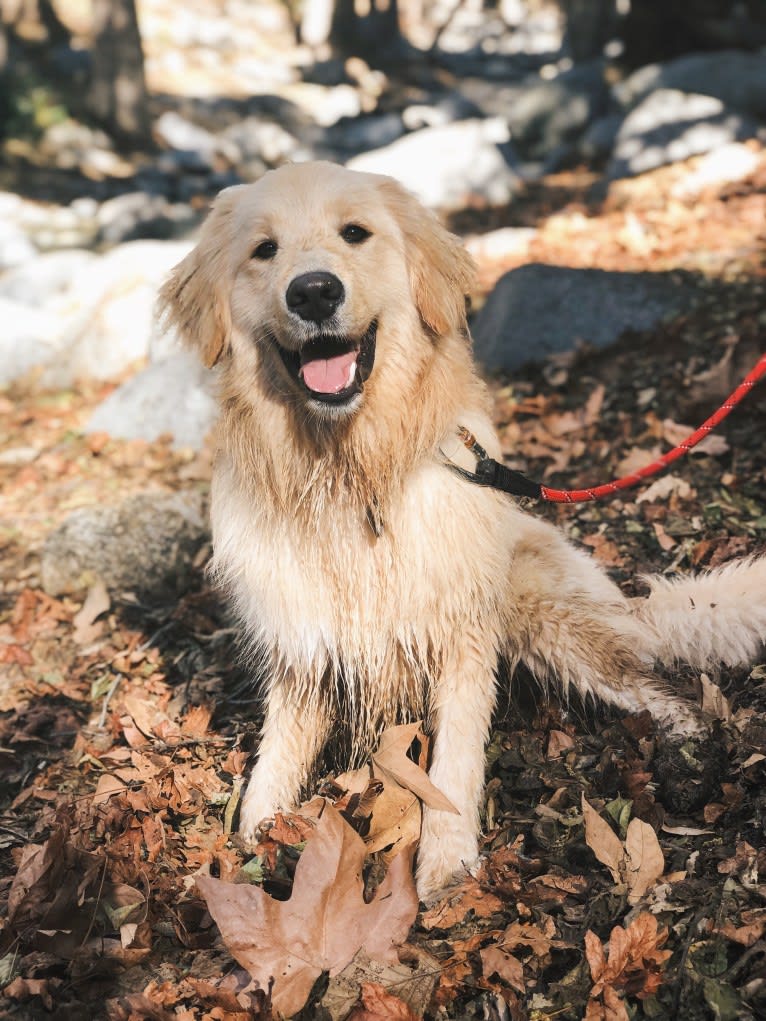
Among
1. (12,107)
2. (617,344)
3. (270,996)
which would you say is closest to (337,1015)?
(270,996)

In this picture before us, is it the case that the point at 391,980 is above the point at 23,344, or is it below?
below

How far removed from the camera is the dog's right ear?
3.04 m

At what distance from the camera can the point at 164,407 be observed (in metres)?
6.25

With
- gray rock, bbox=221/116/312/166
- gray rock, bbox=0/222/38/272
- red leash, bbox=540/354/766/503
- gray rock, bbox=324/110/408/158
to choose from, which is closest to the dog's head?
red leash, bbox=540/354/766/503

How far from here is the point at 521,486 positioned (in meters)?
3.13

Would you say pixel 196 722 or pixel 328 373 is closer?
pixel 328 373

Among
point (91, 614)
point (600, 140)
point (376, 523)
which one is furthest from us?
point (600, 140)

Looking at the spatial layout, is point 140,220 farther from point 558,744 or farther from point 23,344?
point 558,744

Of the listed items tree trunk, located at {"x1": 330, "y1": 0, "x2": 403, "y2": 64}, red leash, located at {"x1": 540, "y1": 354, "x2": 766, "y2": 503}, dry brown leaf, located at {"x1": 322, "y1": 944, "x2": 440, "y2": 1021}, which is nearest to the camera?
dry brown leaf, located at {"x1": 322, "y1": 944, "x2": 440, "y2": 1021}

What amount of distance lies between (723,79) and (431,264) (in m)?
9.75

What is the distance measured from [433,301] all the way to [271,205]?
0.63 meters

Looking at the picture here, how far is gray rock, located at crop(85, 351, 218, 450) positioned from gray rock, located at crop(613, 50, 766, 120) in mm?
7487

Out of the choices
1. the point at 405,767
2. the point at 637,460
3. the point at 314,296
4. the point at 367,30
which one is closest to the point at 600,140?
the point at 637,460

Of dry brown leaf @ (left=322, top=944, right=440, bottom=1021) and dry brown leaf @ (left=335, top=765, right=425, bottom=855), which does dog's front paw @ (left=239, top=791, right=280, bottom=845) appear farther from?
dry brown leaf @ (left=322, top=944, right=440, bottom=1021)
